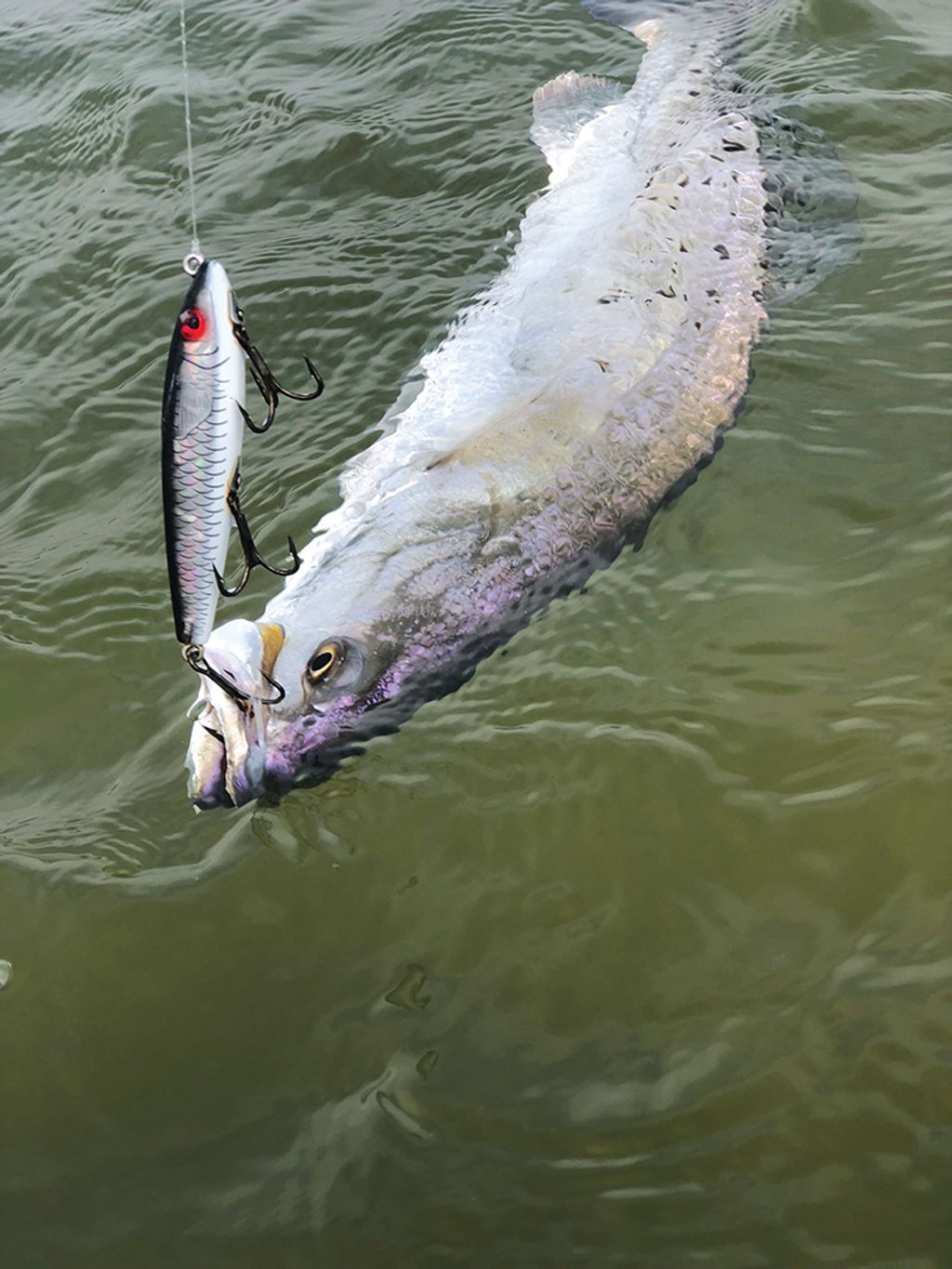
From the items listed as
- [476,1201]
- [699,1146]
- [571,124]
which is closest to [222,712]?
[476,1201]

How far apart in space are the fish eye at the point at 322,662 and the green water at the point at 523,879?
0.32m

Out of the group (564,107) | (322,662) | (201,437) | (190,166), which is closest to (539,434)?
(322,662)

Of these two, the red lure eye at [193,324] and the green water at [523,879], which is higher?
the red lure eye at [193,324]

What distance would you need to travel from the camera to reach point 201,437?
2.43 meters

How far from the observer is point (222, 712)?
3172 millimetres

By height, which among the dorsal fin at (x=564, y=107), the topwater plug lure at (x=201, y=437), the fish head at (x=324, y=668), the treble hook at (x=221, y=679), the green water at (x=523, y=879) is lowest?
the green water at (x=523, y=879)

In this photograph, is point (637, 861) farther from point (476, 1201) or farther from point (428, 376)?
point (428, 376)

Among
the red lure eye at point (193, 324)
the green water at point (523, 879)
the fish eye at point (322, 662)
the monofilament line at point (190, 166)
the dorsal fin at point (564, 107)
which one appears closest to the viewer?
the red lure eye at point (193, 324)

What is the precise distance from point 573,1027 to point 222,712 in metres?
1.14

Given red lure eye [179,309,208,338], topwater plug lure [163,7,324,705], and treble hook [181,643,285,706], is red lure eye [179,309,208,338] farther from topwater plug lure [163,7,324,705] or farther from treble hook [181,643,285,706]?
treble hook [181,643,285,706]

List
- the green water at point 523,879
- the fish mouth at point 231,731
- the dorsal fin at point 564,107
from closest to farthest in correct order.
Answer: the green water at point 523,879 → the fish mouth at point 231,731 → the dorsal fin at point 564,107

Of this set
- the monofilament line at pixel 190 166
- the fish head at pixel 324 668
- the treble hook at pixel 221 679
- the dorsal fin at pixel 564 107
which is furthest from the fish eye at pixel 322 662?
the dorsal fin at pixel 564 107

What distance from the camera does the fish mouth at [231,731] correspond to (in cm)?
317

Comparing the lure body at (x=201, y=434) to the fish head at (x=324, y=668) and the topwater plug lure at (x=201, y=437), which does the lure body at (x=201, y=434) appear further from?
the fish head at (x=324, y=668)
